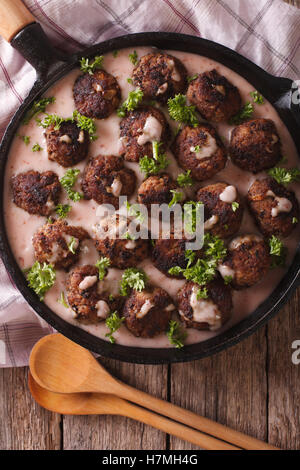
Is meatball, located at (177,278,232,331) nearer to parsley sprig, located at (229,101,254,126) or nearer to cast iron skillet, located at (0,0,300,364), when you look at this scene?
cast iron skillet, located at (0,0,300,364)

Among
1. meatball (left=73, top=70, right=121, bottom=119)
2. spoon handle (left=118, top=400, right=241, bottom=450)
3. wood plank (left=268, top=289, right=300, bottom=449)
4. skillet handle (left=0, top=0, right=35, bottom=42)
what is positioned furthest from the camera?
wood plank (left=268, top=289, right=300, bottom=449)

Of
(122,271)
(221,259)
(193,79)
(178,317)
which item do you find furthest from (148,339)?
(193,79)

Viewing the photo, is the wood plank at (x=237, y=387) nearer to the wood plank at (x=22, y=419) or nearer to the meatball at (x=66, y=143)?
the wood plank at (x=22, y=419)

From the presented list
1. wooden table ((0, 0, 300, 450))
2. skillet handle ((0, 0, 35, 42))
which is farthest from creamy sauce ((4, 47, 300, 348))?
wooden table ((0, 0, 300, 450))

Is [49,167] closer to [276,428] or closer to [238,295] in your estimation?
[238,295]

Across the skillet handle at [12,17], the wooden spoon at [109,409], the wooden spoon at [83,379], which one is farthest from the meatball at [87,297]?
the skillet handle at [12,17]
